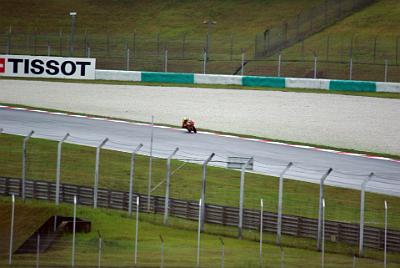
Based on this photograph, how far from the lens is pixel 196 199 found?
32.7 meters

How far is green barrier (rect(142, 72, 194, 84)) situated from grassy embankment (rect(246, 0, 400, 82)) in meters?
3.50

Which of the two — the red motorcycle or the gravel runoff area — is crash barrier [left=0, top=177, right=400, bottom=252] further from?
the gravel runoff area

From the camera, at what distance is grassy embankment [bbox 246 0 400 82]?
5872 centimetres

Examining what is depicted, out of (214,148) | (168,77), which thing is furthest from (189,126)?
(168,77)

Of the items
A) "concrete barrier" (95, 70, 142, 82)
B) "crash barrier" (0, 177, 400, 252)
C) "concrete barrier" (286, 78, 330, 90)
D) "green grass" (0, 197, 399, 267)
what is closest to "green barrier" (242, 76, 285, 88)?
"concrete barrier" (286, 78, 330, 90)

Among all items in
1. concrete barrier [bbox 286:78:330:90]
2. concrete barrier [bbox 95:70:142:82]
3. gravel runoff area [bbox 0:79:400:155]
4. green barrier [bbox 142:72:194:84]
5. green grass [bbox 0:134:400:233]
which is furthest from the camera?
concrete barrier [bbox 95:70:142:82]

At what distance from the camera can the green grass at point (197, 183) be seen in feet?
104

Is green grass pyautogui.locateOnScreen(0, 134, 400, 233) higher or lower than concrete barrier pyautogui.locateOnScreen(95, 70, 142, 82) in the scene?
lower

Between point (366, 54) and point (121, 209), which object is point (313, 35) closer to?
point (366, 54)

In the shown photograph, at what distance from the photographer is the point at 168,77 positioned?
58531mm

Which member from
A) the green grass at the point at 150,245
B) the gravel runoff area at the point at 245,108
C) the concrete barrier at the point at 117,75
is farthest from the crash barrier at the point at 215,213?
the concrete barrier at the point at 117,75

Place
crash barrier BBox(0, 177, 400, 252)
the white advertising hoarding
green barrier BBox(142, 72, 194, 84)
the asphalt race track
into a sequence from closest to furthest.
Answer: crash barrier BBox(0, 177, 400, 252)
the asphalt race track
the white advertising hoarding
green barrier BBox(142, 72, 194, 84)

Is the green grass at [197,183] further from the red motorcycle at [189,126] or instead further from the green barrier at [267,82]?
the green barrier at [267,82]

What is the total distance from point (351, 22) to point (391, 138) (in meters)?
21.6
